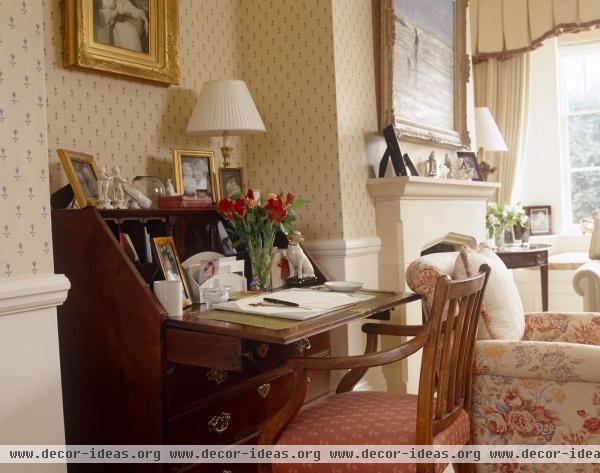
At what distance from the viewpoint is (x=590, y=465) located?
220 cm

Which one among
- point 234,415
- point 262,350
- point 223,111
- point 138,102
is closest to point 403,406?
point 262,350

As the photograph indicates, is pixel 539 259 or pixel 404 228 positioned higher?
pixel 404 228

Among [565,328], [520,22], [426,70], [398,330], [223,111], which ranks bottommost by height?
[565,328]

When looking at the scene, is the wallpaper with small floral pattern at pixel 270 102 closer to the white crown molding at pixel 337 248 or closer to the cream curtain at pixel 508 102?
the white crown molding at pixel 337 248

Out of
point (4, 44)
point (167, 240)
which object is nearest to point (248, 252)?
point (167, 240)

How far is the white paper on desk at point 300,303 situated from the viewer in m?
1.96

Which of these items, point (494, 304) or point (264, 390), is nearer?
point (264, 390)

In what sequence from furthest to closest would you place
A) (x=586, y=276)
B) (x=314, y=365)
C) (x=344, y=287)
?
(x=586, y=276), (x=344, y=287), (x=314, y=365)

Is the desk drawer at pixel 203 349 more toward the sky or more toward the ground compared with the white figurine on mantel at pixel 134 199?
more toward the ground

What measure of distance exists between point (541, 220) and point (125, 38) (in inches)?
183

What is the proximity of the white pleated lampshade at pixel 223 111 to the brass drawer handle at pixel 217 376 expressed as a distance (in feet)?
3.67

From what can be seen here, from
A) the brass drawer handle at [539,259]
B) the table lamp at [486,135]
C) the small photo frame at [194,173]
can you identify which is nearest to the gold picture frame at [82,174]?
the small photo frame at [194,173]

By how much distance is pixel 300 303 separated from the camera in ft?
6.92

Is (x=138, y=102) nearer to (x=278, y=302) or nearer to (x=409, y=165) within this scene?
(x=278, y=302)
